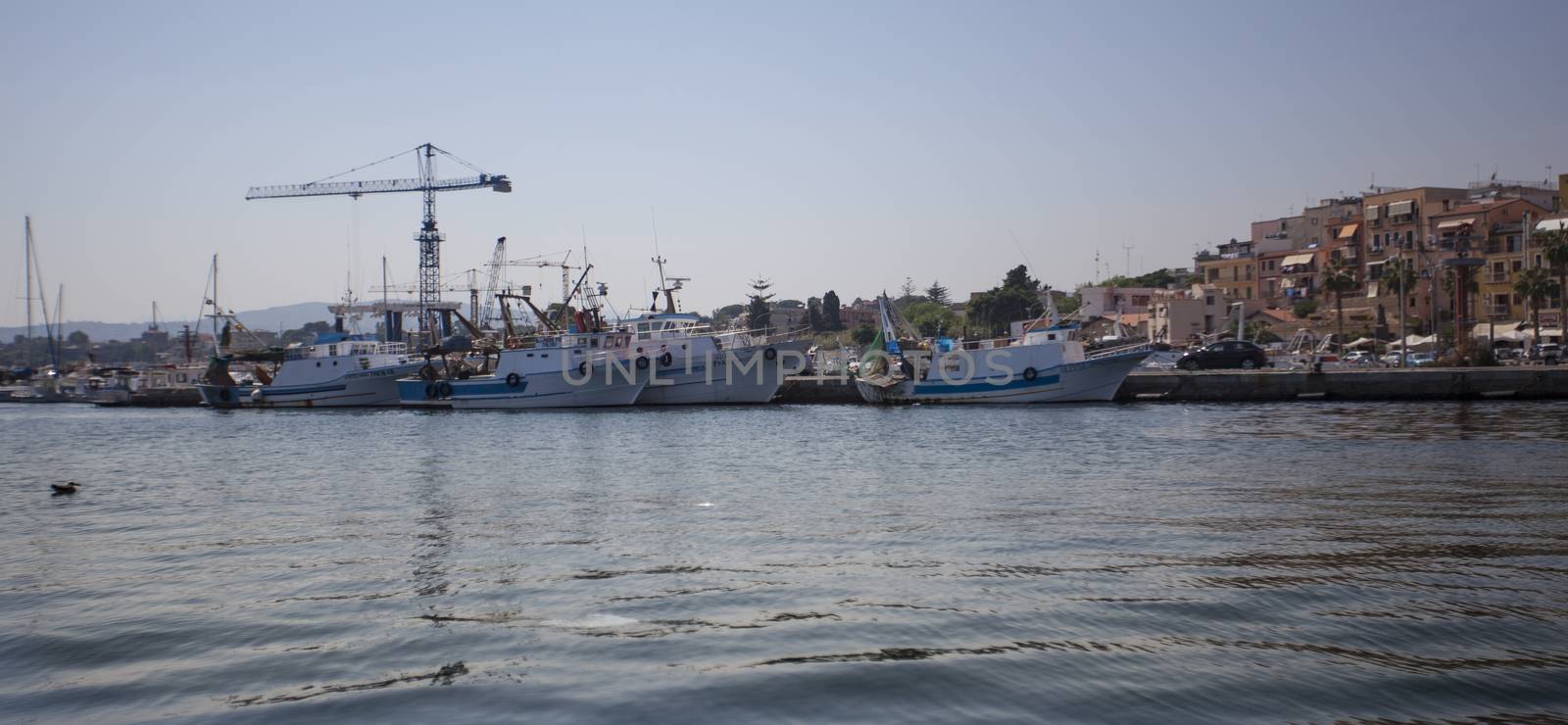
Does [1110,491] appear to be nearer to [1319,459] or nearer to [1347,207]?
[1319,459]

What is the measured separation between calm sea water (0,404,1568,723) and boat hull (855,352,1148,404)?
18849 millimetres

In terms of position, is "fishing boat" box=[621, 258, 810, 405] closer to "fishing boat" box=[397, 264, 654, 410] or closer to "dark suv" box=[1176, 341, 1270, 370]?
"fishing boat" box=[397, 264, 654, 410]

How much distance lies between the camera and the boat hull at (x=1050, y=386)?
42562 mm

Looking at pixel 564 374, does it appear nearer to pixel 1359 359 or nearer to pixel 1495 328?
pixel 1359 359

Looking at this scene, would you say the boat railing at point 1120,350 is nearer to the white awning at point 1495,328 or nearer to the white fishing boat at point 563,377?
the white fishing boat at point 563,377

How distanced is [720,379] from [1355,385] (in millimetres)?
25118

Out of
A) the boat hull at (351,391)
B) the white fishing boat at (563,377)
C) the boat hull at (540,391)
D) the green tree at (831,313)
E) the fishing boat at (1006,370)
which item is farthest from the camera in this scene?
the green tree at (831,313)

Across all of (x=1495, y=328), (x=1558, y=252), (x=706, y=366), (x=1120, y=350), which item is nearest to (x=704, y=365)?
(x=706, y=366)

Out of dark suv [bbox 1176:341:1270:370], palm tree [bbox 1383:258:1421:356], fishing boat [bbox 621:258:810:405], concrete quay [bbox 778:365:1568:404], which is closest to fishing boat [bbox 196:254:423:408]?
fishing boat [bbox 621:258:810:405]

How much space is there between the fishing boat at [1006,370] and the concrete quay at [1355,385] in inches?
79.9

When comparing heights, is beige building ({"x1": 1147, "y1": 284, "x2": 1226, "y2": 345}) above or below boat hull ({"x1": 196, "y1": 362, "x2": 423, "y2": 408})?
above

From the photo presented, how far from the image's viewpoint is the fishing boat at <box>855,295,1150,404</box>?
42.8 metres

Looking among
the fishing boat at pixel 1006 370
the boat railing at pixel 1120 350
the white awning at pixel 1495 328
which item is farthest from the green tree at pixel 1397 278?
the fishing boat at pixel 1006 370

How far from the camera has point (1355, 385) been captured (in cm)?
4072
